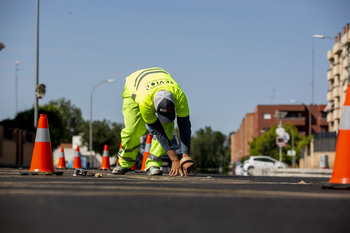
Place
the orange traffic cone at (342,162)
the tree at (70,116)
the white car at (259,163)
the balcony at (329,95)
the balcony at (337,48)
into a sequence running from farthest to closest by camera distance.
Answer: the tree at (70,116), the balcony at (329,95), the balcony at (337,48), the white car at (259,163), the orange traffic cone at (342,162)

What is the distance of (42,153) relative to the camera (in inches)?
390

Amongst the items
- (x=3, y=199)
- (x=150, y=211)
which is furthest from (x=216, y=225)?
(x=3, y=199)

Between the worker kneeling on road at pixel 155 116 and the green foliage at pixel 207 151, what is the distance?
557 feet

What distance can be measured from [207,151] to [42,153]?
18100 centimetres

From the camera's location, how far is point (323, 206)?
4445 mm

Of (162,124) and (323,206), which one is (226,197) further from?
(162,124)

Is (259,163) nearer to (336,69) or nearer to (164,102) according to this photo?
(164,102)

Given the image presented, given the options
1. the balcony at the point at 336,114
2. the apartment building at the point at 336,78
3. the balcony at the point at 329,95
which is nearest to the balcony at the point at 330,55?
the apartment building at the point at 336,78

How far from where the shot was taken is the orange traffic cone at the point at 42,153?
9.79m

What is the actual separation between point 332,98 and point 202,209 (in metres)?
90.7

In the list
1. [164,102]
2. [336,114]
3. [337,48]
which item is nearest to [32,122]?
[336,114]

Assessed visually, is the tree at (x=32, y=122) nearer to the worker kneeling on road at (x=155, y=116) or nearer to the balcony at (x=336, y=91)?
the balcony at (x=336, y=91)

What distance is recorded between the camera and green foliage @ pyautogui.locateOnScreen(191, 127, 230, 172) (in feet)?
603

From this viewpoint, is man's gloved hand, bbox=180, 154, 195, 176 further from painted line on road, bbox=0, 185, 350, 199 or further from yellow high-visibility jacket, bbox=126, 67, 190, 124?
painted line on road, bbox=0, 185, 350, 199
